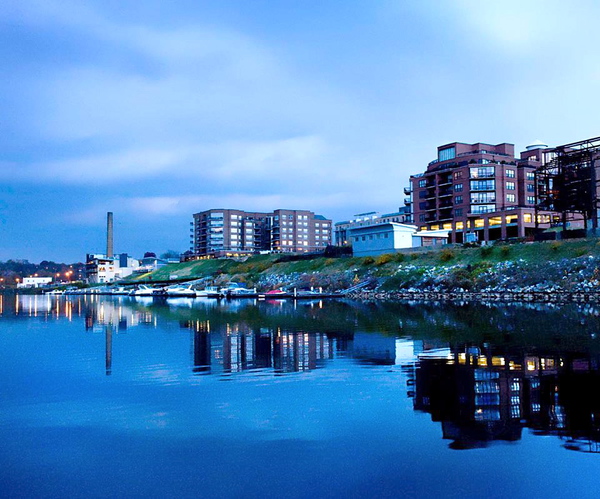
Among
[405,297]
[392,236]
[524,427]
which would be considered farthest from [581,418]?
[392,236]

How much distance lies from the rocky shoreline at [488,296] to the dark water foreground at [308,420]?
37907 millimetres

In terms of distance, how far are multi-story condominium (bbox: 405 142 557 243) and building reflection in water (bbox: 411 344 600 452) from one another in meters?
104

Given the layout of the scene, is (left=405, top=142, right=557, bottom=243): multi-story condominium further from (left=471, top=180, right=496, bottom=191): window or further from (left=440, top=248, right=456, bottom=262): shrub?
(left=440, top=248, right=456, bottom=262): shrub

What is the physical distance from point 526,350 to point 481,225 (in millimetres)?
107020

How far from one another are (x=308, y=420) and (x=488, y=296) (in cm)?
6315

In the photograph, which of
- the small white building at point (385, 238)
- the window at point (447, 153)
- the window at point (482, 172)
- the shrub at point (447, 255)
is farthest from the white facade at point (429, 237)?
the window at point (447, 153)

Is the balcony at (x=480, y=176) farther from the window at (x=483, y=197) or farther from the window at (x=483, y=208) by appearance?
the window at (x=483, y=208)

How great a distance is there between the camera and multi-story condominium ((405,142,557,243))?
417 ft

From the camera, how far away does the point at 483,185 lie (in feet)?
425

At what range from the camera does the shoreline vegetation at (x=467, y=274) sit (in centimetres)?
6806

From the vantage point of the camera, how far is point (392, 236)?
10794cm

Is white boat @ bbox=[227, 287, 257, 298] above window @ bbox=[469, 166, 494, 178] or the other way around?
the other way around

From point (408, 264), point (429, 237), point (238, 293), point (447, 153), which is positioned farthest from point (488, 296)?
point (447, 153)

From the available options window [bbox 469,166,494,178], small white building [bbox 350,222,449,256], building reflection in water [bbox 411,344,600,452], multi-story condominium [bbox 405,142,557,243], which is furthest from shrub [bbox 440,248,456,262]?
building reflection in water [bbox 411,344,600,452]
